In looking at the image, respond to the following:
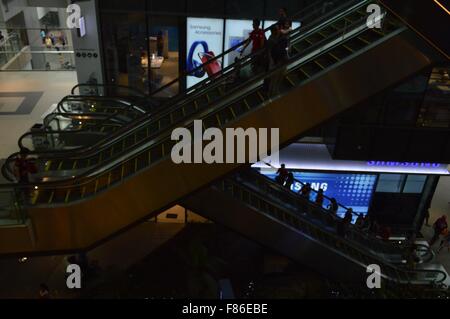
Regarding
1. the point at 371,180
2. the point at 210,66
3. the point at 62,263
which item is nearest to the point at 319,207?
the point at 371,180

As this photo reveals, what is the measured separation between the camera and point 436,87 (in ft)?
46.3

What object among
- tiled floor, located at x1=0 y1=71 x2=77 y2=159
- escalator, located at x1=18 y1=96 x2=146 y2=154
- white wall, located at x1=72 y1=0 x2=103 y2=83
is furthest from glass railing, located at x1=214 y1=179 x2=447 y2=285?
tiled floor, located at x1=0 y1=71 x2=77 y2=159

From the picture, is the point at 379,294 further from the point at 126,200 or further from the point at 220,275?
the point at 126,200

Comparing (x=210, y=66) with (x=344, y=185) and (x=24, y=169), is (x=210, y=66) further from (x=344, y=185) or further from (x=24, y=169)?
(x=24, y=169)

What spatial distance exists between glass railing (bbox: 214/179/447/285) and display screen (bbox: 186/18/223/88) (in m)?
4.30

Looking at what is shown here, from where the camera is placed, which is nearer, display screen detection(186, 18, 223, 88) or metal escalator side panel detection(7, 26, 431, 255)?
metal escalator side panel detection(7, 26, 431, 255)

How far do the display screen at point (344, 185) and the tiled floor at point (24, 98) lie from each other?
864 cm

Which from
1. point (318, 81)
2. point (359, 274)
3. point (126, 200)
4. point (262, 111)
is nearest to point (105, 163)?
point (126, 200)

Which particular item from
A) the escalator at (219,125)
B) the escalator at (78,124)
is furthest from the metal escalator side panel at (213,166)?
the escalator at (78,124)

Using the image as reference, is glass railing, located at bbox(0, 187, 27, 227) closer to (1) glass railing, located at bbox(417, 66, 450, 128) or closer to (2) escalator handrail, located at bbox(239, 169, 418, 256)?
(2) escalator handrail, located at bbox(239, 169, 418, 256)

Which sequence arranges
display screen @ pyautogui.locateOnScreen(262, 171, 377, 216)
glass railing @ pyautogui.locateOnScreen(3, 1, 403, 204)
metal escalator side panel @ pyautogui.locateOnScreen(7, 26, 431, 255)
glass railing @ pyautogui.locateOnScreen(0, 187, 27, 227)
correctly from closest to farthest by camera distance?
1. metal escalator side panel @ pyautogui.locateOnScreen(7, 26, 431, 255)
2. glass railing @ pyautogui.locateOnScreen(3, 1, 403, 204)
3. glass railing @ pyautogui.locateOnScreen(0, 187, 27, 227)
4. display screen @ pyautogui.locateOnScreen(262, 171, 377, 216)

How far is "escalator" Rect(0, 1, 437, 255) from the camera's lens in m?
8.03

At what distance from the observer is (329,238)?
43.3 feet

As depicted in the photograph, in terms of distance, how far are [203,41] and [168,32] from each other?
1160 mm
